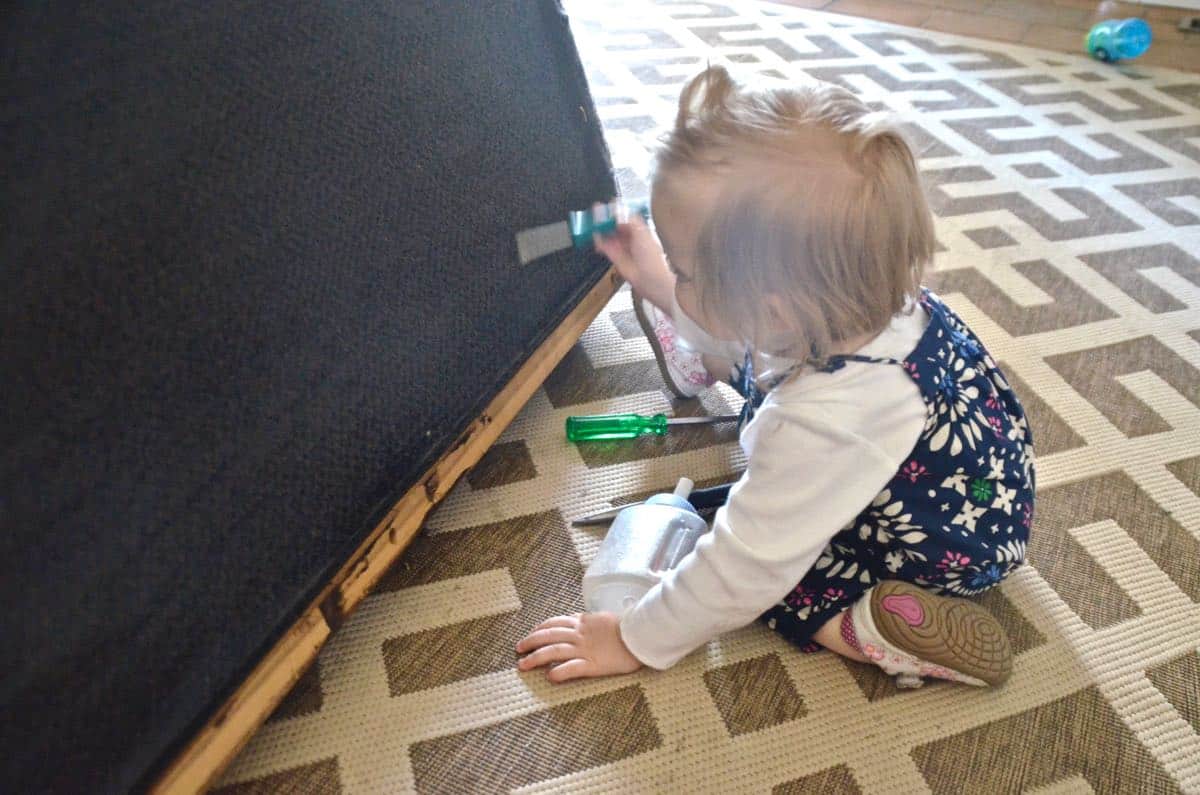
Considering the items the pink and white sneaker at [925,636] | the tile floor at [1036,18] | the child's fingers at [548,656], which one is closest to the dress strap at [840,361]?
the pink and white sneaker at [925,636]

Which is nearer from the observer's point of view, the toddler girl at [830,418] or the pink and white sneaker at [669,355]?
the toddler girl at [830,418]

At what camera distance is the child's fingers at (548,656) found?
0.71 metres

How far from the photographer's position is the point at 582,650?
0.71 metres

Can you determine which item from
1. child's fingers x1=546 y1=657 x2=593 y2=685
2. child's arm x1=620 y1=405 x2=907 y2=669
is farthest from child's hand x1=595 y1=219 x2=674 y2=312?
child's fingers x1=546 y1=657 x2=593 y2=685

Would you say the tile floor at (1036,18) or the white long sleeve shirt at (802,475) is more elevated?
the white long sleeve shirt at (802,475)

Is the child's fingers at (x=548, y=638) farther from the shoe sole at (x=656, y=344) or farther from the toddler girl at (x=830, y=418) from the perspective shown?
the shoe sole at (x=656, y=344)

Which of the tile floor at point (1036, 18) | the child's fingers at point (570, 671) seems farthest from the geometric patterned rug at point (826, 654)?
the tile floor at point (1036, 18)

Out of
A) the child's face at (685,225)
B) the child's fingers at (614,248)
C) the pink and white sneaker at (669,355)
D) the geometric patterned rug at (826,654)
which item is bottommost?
the geometric patterned rug at (826,654)

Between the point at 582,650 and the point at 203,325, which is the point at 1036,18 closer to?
the point at 582,650

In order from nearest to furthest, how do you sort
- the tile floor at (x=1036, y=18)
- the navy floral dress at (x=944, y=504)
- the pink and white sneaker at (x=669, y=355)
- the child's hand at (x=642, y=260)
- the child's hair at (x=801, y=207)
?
the child's hair at (x=801, y=207) < the navy floral dress at (x=944, y=504) < the child's hand at (x=642, y=260) < the pink and white sneaker at (x=669, y=355) < the tile floor at (x=1036, y=18)

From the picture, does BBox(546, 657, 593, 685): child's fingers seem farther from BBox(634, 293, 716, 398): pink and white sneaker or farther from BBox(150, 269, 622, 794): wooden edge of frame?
BBox(634, 293, 716, 398): pink and white sneaker

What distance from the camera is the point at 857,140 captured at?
56cm

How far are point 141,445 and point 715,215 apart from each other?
0.38 m

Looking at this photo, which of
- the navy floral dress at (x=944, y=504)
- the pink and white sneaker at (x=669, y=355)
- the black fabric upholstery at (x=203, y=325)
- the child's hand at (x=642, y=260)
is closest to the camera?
the black fabric upholstery at (x=203, y=325)
